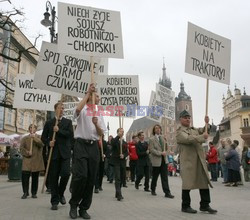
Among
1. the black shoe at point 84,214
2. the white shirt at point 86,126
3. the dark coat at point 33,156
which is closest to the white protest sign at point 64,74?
the dark coat at point 33,156

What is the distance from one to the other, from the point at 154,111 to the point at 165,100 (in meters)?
0.79

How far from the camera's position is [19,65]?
49.8m

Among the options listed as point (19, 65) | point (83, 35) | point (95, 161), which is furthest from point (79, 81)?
point (19, 65)

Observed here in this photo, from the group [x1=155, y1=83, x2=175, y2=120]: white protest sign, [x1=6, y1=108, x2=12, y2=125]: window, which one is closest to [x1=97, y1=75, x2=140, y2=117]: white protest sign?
[x1=155, y1=83, x2=175, y2=120]: white protest sign

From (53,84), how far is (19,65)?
43077 mm

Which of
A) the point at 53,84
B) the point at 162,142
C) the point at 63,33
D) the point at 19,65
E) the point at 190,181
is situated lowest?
the point at 190,181

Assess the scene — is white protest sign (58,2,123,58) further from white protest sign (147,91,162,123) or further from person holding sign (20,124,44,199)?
white protest sign (147,91,162,123)

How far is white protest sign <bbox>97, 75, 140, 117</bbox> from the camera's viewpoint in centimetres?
1234

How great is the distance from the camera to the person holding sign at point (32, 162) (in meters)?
8.86

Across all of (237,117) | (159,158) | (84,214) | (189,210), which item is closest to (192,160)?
(189,210)

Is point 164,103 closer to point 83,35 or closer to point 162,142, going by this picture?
point 162,142

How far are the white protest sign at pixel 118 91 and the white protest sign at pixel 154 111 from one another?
2.48m

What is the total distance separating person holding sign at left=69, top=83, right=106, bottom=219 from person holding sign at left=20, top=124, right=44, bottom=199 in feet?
10.7

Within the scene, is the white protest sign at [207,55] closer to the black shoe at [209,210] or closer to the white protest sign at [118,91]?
the black shoe at [209,210]
